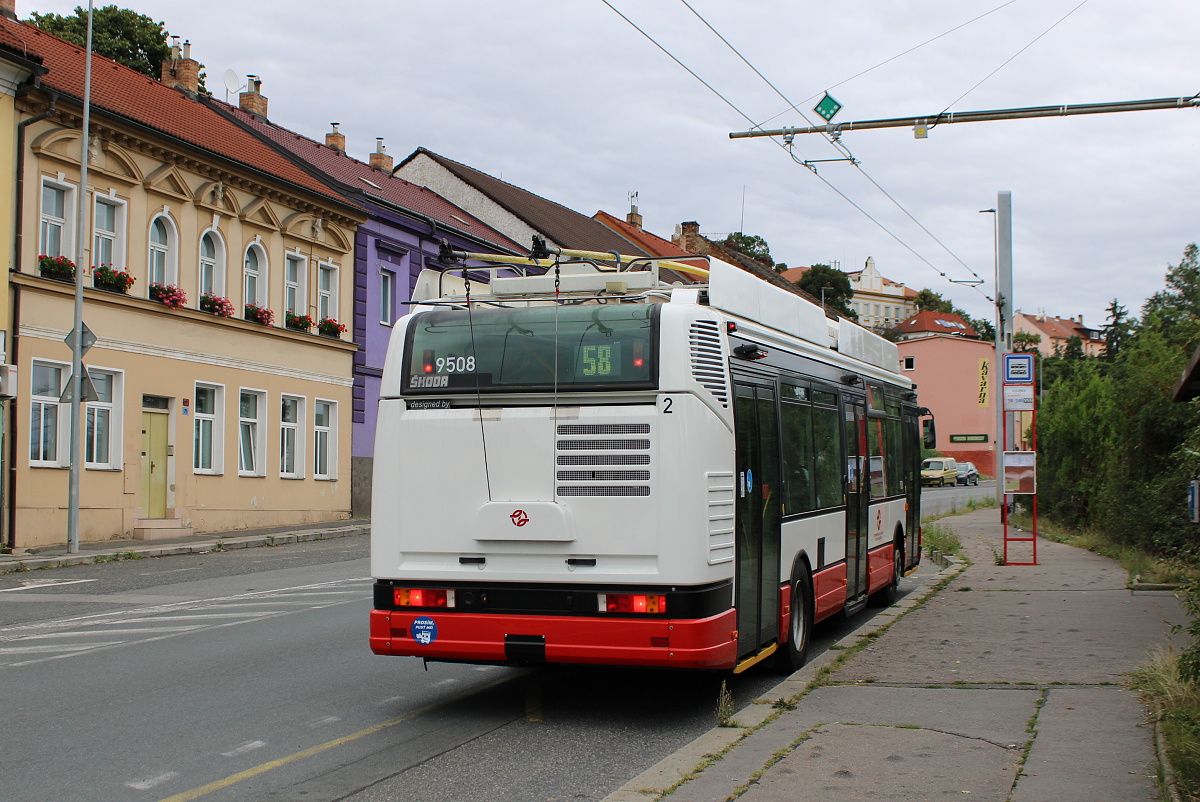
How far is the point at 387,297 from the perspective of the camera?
3534 centimetres

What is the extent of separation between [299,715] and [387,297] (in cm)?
2822

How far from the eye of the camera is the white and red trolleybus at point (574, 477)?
744 centimetres

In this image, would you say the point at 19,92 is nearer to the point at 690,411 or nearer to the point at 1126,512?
the point at 690,411

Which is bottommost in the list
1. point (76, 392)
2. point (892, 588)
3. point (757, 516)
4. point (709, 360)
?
point (892, 588)

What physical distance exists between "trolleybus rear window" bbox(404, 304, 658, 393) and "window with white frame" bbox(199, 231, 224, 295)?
2071 cm

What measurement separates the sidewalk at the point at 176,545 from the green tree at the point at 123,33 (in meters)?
22.1

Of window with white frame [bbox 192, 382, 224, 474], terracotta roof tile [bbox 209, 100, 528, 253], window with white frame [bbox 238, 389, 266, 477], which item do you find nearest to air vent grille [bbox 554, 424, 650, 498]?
window with white frame [bbox 192, 382, 224, 474]

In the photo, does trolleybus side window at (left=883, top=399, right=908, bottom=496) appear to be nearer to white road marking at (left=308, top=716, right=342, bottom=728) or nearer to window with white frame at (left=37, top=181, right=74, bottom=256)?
white road marking at (left=308, top=716, right=342, bottom=728)

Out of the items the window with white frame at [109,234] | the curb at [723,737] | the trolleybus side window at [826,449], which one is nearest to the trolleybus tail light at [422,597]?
the curb at [723,737]

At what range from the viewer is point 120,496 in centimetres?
2416

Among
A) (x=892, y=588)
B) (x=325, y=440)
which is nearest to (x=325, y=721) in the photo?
(x=892, y=588)

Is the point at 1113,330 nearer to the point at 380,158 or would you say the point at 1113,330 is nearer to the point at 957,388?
the point at 380,158

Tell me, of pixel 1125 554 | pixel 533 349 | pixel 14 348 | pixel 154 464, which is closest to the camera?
pixel 533 349

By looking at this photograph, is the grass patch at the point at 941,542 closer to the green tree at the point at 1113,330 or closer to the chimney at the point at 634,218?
the green tree at the point at 1113,330
